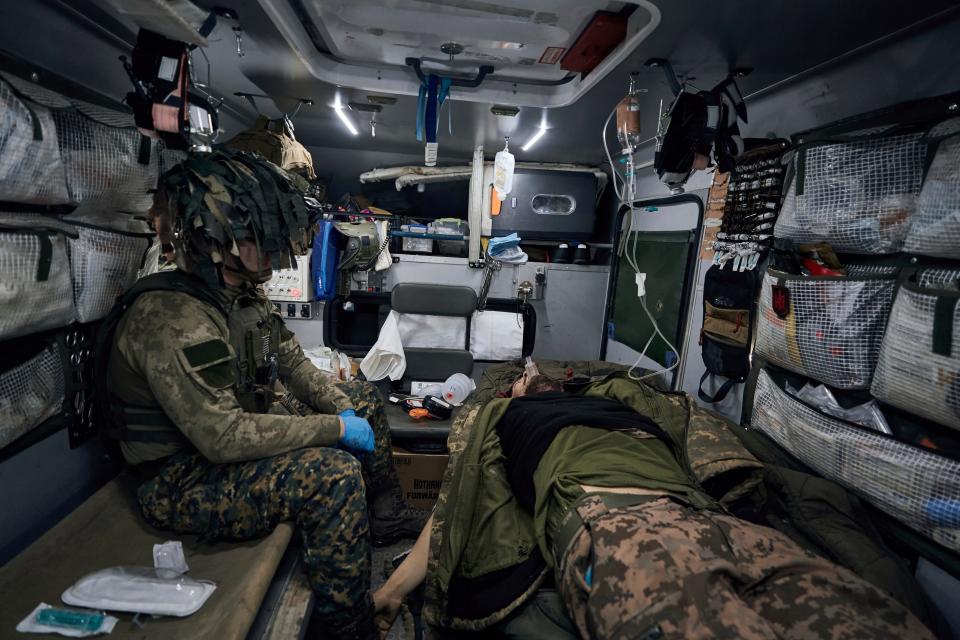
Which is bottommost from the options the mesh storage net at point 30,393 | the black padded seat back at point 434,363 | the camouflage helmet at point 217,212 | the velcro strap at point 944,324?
the black padded seat back at point 434,363

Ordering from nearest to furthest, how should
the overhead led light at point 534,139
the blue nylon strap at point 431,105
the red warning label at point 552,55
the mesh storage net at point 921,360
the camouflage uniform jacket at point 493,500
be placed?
the mesh storage net at point 921,360 → the camouflage uniform jacket at point 493,500 → the red warning label at point 552,55 → the blue nylon strap at point 431,105 → the overhead led light at point 534,139

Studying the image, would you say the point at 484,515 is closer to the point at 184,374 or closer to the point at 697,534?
the point at 697,534

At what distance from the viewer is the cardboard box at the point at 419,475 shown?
261cm

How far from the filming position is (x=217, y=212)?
5.29 feet

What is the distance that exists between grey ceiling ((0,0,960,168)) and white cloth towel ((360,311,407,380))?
1641 mm

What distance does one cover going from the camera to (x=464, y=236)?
359cm

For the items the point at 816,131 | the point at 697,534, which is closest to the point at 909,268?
the point at 816,131

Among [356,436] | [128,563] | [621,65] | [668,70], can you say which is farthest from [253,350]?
[668,70]

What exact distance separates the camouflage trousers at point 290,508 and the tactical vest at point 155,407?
0.56 feet

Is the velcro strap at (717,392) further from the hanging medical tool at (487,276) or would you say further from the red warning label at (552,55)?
the red warning label at (552,55)

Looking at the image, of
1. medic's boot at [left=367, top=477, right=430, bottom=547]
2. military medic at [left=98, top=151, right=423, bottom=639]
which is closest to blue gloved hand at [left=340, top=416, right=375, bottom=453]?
military medic at [left=98, top=151, right=423, bottom=639]

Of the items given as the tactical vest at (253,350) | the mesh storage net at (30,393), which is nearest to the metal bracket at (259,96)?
the tactical vest at (253,350)

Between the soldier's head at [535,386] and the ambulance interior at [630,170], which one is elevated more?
A: the ambulance interior at [630,170]

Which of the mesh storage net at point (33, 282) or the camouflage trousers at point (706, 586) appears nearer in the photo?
the camouflage trousers at point (706, 586)
